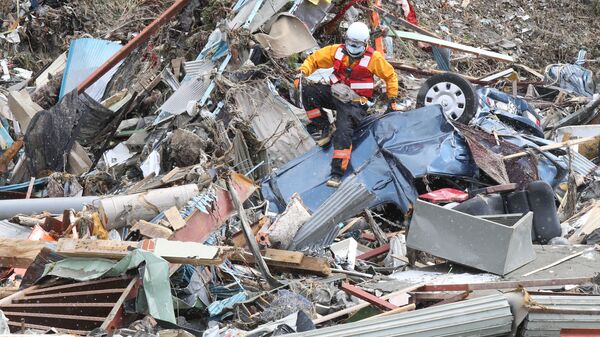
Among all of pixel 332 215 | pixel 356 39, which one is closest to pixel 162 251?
pixel 332 215

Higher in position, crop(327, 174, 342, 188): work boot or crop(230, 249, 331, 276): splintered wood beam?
crop(230, 249, 331, 276): splintered wood beam

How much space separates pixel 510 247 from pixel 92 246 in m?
2.83

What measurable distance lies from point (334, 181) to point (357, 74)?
1087mm

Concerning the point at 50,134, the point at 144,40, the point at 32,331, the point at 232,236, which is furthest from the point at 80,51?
the point at 32,331

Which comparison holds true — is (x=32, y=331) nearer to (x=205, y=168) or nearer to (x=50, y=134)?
(x=205, y=168)

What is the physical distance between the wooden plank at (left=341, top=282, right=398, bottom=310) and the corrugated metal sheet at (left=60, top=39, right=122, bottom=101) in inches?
240

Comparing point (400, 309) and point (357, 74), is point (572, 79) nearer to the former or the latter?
point (357, 74)

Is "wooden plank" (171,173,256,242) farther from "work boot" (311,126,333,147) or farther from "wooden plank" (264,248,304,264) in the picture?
"work boot" (311,126,333,147)

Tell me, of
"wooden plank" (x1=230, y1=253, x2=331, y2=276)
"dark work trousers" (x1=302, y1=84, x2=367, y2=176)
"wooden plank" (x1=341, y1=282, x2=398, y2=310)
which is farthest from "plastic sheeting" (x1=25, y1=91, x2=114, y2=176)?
"wooden plank" (x1=341, y1=282, x2=398, y2=310)

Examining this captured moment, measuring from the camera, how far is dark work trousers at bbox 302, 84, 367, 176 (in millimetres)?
8969

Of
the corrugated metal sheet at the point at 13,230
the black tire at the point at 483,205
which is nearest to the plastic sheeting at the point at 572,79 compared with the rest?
the black tire at the point at 483,205

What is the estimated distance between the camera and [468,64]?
1330 cm

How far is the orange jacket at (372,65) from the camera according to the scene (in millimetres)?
9086

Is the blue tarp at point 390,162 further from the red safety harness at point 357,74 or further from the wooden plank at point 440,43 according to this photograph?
the wooden plank at point 440,43
